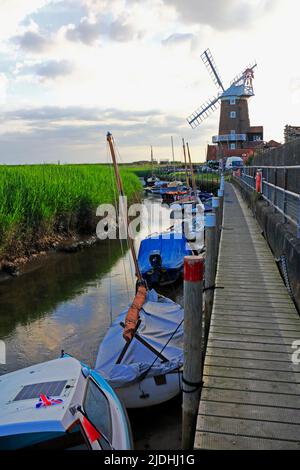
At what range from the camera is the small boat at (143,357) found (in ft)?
24.4

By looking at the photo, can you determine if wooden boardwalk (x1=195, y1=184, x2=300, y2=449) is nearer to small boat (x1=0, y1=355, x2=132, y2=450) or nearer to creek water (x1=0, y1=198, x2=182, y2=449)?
small boat (x1=0, y1=355, x2=132, y2=450)

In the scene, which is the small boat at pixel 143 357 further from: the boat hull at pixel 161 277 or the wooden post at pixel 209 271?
the boat hull at pixel 161 277

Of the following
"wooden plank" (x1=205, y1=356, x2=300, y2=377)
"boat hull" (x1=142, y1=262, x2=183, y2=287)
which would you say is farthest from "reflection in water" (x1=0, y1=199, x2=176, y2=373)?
"wooden plank" (x1=205, y1=356, x2=300, y2=377)

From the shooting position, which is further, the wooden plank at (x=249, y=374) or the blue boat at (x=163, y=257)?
the blue boat at (x=163, y=257)

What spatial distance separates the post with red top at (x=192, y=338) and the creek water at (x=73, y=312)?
8.37ft

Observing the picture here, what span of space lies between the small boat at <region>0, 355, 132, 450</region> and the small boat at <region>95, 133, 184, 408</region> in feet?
4.15

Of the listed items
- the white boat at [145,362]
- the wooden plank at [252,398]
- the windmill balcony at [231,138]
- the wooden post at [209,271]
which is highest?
the windmill balcony at [231,138]

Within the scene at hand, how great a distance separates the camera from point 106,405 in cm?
558

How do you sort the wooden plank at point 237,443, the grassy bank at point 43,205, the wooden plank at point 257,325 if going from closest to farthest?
the wooden plank at point 237,443, the wooden plank at point 257,325, the grassy bank at point 43,205

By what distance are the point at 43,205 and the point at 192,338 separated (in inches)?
649

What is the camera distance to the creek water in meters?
7.64

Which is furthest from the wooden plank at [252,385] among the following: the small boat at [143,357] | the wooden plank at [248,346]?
the small boat at [143,357]

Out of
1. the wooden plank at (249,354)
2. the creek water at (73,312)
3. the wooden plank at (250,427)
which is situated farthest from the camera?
the creek water at (73,312)

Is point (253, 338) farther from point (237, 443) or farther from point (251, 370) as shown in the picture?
point (237, 443)
